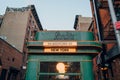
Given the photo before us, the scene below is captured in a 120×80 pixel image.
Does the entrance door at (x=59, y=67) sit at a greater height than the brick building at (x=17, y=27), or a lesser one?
lesser

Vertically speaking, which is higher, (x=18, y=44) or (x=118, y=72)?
(x=18, y=44)

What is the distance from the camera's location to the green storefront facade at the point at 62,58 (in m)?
7.49

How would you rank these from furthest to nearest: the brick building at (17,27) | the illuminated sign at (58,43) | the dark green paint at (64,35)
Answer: the brick building at (17,27) < the dark green paint at (64,35) < the illuminated sign at (58,43)

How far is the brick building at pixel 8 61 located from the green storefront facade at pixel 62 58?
46.2 ft

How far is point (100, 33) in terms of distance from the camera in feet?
38.3

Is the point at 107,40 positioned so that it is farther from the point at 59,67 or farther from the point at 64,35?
the point at 59,67

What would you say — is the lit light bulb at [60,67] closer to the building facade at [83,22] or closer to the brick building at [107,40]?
the brick building at [107,40]

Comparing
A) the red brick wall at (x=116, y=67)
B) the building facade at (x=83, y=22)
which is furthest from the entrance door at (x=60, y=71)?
the building facade at (x=83, y=22)

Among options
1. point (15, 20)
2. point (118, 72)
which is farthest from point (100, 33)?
point (15, 20)

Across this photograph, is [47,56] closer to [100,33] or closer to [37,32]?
[37,32]

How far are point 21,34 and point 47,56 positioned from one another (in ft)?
80.8

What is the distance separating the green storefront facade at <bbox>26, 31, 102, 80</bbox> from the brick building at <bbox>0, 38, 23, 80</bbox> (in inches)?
555

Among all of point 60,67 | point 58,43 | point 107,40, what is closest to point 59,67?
point 60,67

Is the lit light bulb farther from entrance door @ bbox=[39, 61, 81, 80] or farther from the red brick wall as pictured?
the red brick wall
